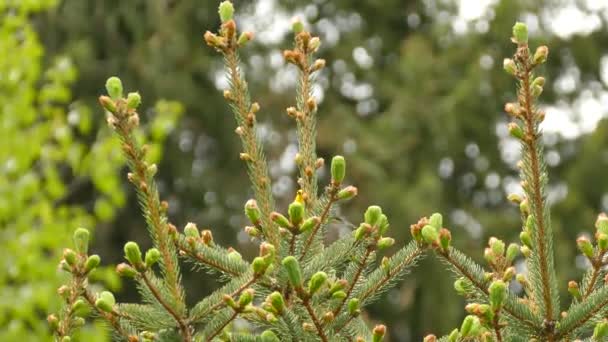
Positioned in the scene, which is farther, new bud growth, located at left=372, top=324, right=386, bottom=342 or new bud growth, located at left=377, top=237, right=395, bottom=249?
new bud growth, located at left=377, top=237, right=395, bottom=249

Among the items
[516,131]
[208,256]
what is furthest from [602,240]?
[208,256]

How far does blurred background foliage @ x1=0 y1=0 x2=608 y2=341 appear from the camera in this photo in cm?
1081

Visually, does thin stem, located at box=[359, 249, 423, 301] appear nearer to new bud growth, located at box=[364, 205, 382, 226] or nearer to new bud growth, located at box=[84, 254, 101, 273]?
new bud growth, located at box=[364, 205, 382, 226]

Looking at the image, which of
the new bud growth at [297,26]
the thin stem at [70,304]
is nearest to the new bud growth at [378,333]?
the thin stem at [70,304]

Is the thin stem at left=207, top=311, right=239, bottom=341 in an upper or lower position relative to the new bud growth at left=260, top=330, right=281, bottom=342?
upper

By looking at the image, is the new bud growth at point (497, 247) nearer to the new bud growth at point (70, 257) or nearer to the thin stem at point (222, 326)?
the thin stem at point (222, 326)

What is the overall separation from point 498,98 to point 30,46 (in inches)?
251

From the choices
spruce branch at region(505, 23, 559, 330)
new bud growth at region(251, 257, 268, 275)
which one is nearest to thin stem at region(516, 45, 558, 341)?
spruce branch at region(505, 23, 559, 330)

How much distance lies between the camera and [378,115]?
11992 millimetres

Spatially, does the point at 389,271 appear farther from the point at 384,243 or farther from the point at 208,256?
the point at 208,256

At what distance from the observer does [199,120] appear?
455 inches

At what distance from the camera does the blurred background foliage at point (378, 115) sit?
10.8 metres

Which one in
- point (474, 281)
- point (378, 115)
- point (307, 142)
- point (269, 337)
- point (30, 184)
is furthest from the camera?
point (378, 115)

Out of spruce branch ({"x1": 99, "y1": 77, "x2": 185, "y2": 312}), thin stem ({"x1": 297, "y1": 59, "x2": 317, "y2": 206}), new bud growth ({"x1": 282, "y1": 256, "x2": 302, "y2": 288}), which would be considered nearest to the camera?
new bud growth ({"x1": 282, "y1": 256, "x2": 302, "y2": 288})
